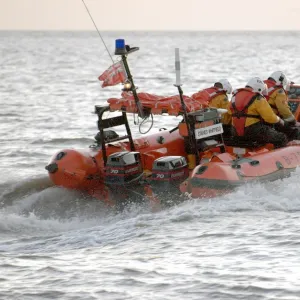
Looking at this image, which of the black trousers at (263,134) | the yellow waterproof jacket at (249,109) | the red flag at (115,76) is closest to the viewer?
the red flag at (115,76)

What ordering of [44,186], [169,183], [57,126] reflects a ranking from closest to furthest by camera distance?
[169,183]
[44,186]
[57,126]

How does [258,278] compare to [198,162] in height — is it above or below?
below

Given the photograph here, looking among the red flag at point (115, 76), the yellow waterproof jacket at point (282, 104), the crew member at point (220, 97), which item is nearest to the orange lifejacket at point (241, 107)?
the crew member at point (220, 97)

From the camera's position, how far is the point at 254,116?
1311 cm

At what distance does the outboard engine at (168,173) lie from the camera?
12055 millimetres

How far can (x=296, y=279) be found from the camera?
939cm

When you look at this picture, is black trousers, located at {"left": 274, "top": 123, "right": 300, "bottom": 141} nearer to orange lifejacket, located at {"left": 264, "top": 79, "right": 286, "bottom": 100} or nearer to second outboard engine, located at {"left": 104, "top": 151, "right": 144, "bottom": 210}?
orange lifejacket, located at {"left": 264, "top": 79, "right": 286, "bottom": 100}

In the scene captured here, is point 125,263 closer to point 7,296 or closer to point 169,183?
point 7,296

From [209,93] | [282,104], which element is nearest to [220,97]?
[209,93]

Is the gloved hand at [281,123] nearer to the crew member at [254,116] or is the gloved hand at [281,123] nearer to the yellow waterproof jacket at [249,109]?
the crew member at [254,116]

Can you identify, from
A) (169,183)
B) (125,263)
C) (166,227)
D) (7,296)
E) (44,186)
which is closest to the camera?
(7,296)

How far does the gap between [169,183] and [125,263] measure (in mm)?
2242

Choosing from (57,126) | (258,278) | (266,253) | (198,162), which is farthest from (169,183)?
(57,126)

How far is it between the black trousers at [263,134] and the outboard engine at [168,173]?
125cm
